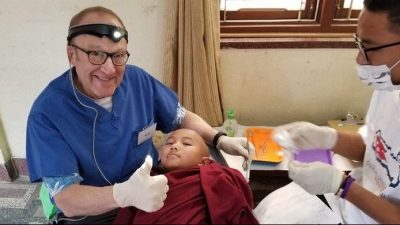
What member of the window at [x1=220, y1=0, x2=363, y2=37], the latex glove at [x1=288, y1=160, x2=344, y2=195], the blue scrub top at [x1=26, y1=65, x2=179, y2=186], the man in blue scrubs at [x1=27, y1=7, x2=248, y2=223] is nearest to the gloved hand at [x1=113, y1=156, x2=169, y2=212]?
the man in blue scrubs at [x1=27, y1=7, x2=248, y2=223]

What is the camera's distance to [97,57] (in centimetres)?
122

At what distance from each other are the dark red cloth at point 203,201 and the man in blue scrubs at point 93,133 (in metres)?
0.04

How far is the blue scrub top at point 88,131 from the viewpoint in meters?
1.20

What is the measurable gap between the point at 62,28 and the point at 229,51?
1.00 metres

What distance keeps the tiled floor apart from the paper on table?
159 cm

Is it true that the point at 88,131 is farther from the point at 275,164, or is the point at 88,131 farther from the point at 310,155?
the point at 275,164

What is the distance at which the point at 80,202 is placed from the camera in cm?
116

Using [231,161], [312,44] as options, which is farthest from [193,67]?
[312,44]

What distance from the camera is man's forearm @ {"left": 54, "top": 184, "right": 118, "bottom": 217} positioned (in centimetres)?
116

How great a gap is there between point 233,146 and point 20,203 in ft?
5.08

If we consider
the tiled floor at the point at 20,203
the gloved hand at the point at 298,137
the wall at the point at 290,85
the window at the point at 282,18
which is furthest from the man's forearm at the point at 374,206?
the tiled floor at the point at 20,203

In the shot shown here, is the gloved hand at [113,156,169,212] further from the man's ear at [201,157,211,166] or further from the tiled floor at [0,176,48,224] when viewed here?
the tiled floor at [0,176,48,224]

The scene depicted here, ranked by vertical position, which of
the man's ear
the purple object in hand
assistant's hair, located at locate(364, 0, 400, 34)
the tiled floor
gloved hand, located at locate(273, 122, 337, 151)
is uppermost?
assistant's hair, located at locate(364, 0, 400, 34)

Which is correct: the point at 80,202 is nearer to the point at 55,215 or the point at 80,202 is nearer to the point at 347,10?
the point at 55,215
